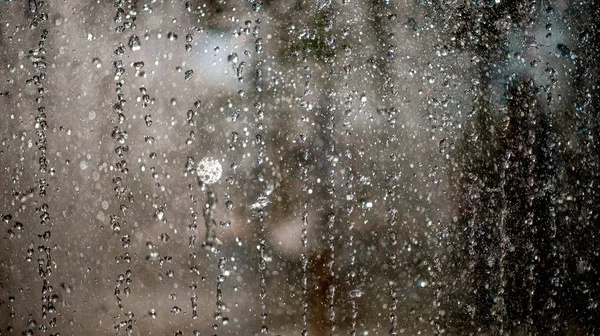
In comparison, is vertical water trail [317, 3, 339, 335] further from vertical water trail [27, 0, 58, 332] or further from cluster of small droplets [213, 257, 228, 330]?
vertical water trail [27, 0, 58, 332]

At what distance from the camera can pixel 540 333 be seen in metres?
0.76

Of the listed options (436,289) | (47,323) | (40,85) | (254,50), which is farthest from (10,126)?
(436,289)

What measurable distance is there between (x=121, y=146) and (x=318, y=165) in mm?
281

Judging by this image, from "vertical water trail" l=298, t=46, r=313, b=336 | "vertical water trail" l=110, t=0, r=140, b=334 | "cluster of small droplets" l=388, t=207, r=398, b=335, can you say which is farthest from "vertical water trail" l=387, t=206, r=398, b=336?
"vertical water trail" l=110, t=0, r=140, b=334

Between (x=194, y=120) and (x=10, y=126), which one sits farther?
(x=10, y=126)

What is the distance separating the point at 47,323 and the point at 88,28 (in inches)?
18.2

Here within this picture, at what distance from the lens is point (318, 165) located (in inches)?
26.7

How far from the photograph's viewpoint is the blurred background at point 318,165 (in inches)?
27.0

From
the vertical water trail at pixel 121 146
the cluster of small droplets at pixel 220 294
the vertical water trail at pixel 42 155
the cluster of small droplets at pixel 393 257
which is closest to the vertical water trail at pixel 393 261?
the cluster of small droplets at pixel 393 257

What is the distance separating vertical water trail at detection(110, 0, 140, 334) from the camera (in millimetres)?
729

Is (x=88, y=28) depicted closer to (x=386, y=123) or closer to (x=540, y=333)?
(x=386, y=123)

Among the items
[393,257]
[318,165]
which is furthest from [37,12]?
[393,257]

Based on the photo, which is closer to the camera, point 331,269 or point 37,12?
point 331,269

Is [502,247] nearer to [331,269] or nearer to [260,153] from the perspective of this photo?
[331,269]
